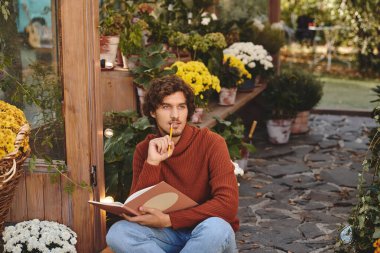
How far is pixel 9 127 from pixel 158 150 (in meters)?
0.77

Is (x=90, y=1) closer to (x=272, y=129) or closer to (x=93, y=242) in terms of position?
(x=93, y=242)

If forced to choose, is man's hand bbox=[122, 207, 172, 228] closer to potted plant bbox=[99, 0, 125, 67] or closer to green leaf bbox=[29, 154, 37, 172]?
green leaf bbox=[29, 154, 37, 172]

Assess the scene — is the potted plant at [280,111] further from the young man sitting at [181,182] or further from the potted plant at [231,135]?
the young man sitting at [181,182]

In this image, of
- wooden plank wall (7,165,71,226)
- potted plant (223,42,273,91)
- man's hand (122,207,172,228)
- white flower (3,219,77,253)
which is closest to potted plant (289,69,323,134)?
potted plant (223,42,273,91)

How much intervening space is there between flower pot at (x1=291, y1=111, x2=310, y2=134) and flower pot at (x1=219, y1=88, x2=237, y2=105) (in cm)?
189

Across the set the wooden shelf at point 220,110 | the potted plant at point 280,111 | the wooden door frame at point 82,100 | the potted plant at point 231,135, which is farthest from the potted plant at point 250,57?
the wooden door frame at point 82,100

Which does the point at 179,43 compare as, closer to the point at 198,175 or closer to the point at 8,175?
the point at 198,175

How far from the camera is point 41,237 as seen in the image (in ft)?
11.2

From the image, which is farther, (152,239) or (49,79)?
(49,79)

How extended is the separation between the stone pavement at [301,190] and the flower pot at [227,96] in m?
0.75

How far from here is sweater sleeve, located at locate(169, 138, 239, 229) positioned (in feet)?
10.2

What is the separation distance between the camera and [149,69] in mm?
4633

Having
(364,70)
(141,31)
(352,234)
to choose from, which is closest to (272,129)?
(141,31)

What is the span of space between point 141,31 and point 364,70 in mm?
9477
